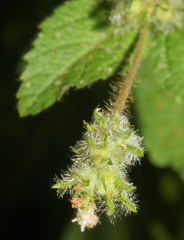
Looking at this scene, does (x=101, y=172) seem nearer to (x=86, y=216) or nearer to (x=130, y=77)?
(x=86, y=216)

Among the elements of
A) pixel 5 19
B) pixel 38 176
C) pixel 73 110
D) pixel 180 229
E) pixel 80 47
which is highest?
pixel 80 47

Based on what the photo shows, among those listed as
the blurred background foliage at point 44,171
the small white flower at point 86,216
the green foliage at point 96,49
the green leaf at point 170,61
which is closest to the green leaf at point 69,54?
the green foliage at point 96,49

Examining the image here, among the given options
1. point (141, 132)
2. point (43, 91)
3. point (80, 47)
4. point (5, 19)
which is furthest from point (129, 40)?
point (5, 19)

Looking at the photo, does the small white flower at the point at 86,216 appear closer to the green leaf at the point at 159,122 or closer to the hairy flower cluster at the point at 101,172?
the hairy flower cluster at the point at 101,172

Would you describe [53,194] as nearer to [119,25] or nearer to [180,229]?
[180,229]

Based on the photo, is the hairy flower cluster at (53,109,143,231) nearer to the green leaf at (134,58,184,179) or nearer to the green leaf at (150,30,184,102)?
the green leaf at (150,30,184,102)

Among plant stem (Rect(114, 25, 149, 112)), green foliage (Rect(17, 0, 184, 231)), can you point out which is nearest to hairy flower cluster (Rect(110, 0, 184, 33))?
green foliage (Rect(17, 0, 184, 231))
